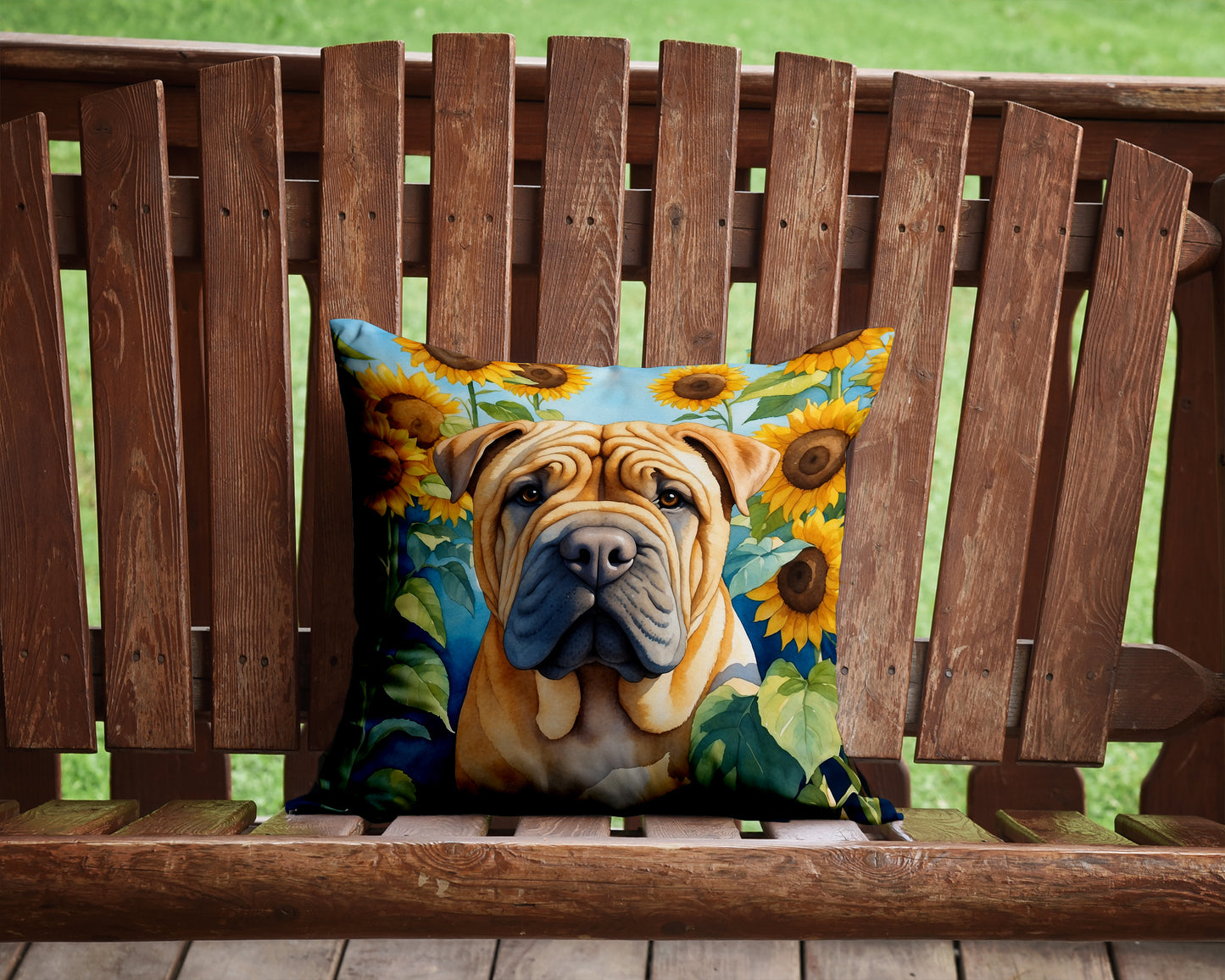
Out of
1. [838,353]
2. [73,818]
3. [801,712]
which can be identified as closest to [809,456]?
[838,353]

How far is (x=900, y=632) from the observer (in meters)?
1.19

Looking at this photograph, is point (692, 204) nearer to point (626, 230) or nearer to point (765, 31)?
point (626, 230)

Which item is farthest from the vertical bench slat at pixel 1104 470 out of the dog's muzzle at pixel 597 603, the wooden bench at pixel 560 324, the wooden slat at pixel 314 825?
the wooden slat at pixel 314 825

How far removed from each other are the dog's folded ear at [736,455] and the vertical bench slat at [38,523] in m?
0.72

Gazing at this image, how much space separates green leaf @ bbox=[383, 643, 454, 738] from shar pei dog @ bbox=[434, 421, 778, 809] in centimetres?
2

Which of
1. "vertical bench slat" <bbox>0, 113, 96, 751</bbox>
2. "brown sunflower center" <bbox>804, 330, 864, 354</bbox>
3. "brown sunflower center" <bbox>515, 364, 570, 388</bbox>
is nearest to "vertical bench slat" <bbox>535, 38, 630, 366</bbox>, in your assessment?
"brown sunflower center" <bbox>515, 364, 570, 388</bbox>

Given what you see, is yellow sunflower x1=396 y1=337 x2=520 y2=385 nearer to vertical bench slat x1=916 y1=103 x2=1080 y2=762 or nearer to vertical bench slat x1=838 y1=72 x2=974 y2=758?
vertical bench slat x1=838 y1=72 x2=974 y2=758

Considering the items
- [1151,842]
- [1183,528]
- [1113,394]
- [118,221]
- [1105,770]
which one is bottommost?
[1105,770]

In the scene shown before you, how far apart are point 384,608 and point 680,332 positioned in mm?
466

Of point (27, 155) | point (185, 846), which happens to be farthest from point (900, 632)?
point (27, 155)

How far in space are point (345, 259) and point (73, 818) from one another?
2.10ft

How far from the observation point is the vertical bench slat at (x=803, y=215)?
1.18 meters

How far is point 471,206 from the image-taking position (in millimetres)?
1186

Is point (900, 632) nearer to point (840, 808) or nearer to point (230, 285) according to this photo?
point (840, 808)
